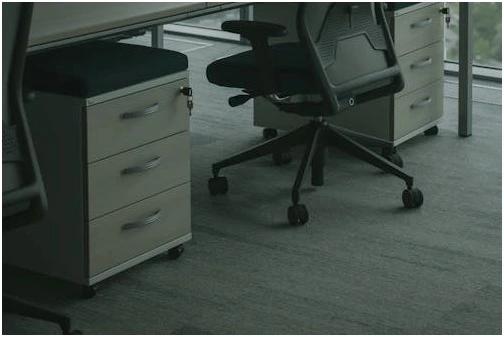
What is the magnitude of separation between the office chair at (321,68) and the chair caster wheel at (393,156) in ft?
0.97

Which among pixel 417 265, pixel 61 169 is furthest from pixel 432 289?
pixel 61 169

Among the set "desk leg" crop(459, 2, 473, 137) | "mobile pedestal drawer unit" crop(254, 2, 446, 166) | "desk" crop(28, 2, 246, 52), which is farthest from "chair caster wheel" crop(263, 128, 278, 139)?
"desk" crop(28, 2, 246, 52)

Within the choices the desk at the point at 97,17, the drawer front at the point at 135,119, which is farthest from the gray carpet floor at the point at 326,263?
the desk at the point at 97,17

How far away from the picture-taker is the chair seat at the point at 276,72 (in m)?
3.75

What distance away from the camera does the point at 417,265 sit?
3383 millimetres

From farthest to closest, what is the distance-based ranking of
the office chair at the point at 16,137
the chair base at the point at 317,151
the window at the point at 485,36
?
the window at the point at 485,36 → the chair base at the point at 317,151 → the office chair at the point at 16,137

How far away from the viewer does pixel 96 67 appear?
3.15 metres

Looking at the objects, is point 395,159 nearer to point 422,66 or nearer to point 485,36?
point 422,66

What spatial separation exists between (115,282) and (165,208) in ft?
0.83

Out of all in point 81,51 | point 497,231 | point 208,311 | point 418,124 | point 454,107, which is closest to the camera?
point 208,311

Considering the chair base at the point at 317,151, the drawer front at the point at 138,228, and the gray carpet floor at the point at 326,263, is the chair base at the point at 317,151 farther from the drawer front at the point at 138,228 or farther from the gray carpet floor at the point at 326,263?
the drawer front at the point at 138,228

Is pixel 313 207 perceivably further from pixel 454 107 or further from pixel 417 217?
pixel 454 107

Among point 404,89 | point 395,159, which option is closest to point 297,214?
point 395,159

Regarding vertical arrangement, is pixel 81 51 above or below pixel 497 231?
above
